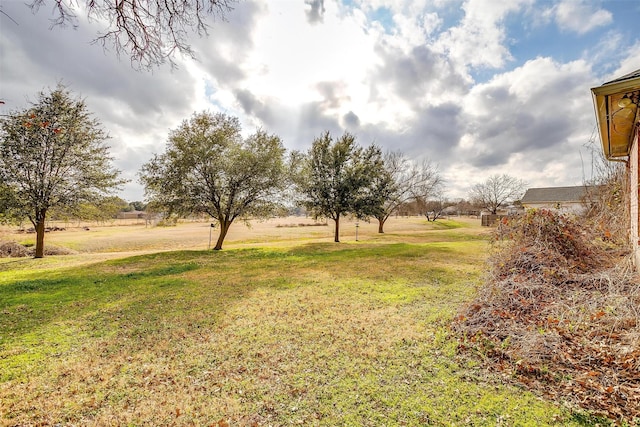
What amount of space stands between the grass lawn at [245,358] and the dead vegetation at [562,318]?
41 centimetres

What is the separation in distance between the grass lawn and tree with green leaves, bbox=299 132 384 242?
1152 centimetres

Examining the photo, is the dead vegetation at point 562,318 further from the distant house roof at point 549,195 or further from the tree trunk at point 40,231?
the distant house roof at point 549,195

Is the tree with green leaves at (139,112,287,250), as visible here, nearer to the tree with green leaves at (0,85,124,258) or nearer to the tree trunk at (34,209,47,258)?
the tree with green leaves at (0,85,124,258)

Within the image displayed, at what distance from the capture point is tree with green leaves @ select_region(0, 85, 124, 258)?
1195 centimetres

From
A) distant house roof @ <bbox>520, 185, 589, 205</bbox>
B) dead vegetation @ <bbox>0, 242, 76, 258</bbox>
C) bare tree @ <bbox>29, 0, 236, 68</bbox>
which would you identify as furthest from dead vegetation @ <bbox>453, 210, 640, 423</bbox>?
distant house roof @ <bbox>520, 185, 589, 205</bbox>

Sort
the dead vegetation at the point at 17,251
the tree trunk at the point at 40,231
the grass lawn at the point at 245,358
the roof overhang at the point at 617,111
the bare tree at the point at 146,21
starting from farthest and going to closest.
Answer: the dead vegetation at the point at 17,251, the tree trunk at the point at 40,231, the roof overhang at the point at 617,111, the bare tree at the point at 146,21, the grass lawn at the point at 245,358

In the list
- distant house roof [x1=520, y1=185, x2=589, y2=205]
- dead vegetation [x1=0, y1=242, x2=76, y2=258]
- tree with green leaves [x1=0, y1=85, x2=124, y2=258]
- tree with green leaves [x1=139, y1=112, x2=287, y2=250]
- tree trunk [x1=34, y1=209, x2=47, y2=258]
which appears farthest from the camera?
distant house roof [x1=520, y1=185, x2=589, y2=205]

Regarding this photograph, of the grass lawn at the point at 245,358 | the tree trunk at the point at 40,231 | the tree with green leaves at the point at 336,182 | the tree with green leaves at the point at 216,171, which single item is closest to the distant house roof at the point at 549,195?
the tree with green leaves at the point at 336,182

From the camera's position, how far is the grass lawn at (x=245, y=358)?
2.73 m

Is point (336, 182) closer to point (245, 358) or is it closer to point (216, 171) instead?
point (216, 171)

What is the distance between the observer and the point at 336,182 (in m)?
19.3

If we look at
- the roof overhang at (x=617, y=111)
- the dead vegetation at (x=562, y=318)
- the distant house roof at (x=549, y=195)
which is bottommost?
the dead vegetation at (x=562, y=318)

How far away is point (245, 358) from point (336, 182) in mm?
16229

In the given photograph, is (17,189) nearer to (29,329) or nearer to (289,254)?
(29,329)
